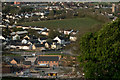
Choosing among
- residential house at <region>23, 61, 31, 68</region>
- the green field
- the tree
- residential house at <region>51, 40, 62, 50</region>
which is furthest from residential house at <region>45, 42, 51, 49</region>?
the tree

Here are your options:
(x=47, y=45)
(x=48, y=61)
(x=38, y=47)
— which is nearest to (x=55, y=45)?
(x=47, y=45)

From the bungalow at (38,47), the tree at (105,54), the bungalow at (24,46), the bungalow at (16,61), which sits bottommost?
the bungalow at (24,46)

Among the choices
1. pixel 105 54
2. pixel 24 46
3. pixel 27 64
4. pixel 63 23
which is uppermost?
pixel 105 54

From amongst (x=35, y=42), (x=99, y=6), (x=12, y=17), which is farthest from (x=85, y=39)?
(x=99, y=6)

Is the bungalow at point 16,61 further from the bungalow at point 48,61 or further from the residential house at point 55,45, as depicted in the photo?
the residential house at point 55,45

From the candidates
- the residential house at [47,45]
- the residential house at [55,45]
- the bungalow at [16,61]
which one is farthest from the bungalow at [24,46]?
the bungalow at [16,61]

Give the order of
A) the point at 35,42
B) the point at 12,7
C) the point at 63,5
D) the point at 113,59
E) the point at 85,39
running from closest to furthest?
the point at 113,59 < the point at 85,39 < the point at 35,42 < the point at 12,7 < the point at 63,5

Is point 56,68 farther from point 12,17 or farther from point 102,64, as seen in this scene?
point 12,17

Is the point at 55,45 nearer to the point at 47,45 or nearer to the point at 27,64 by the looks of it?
the point at 47,45
